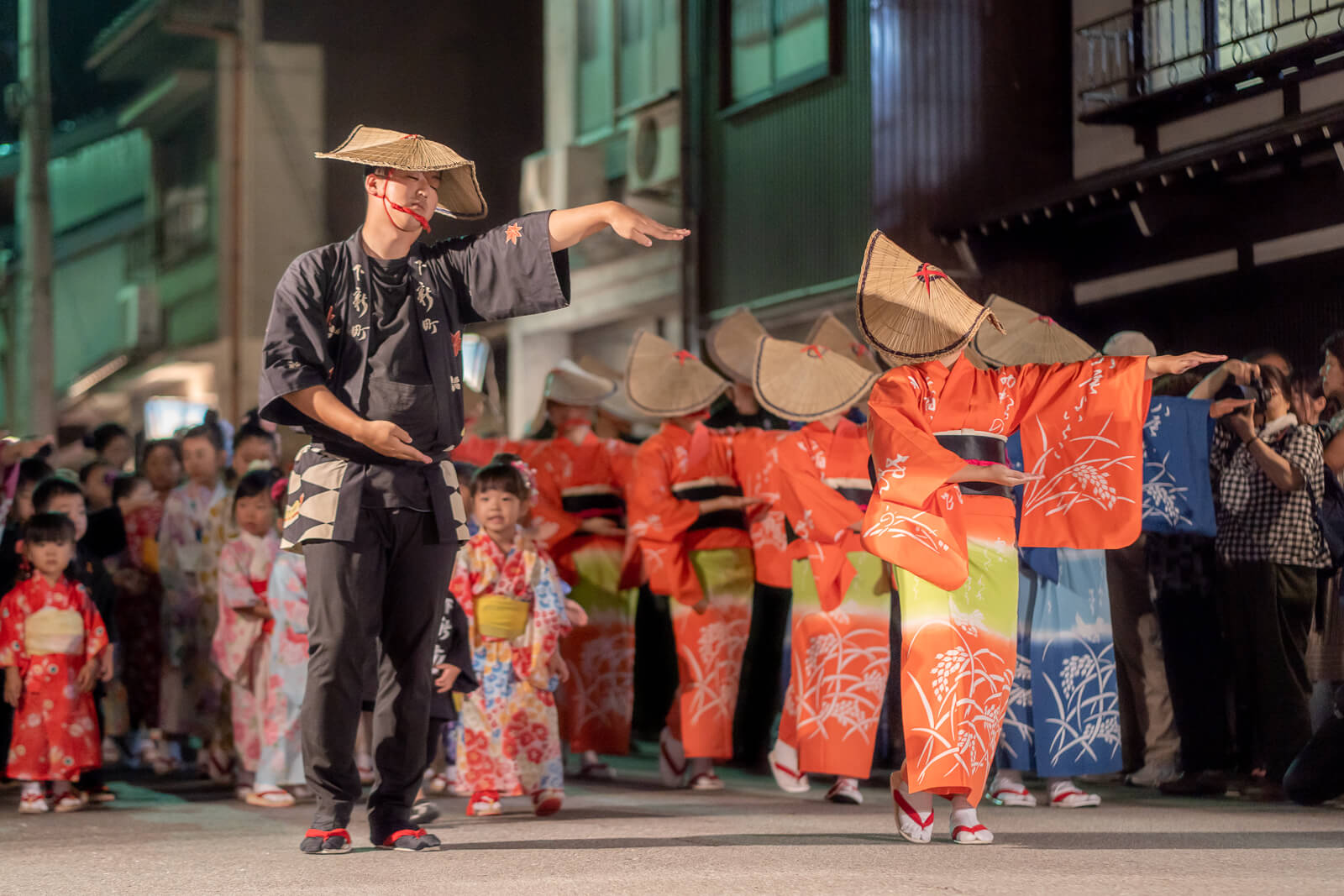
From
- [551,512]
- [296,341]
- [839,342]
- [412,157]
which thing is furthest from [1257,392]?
[296,341]

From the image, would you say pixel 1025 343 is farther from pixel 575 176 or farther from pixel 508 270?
Result: pixel 575 176

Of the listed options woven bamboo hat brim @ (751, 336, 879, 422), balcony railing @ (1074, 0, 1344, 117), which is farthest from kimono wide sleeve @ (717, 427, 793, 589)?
balcony railing @ (1074, 0, 1344, 117)

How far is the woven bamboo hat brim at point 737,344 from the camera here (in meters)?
7.04

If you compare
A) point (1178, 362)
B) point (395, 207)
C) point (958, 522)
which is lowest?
point (958, 522)

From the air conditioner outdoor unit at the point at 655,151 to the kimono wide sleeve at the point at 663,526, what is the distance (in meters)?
4.29

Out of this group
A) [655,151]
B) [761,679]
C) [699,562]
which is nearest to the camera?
[699,562]

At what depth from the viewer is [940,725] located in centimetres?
464

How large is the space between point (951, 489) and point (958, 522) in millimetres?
106

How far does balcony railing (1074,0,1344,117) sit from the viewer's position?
738 centimetres

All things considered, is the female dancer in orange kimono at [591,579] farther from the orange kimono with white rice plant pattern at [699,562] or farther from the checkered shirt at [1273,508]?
the checkered shirt at [1273,508]

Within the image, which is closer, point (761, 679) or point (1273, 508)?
point (1273, 508)

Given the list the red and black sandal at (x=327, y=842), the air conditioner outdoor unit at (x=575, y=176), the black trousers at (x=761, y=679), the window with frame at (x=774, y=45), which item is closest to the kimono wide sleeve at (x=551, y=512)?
the black trousers at (x=761, y=679)

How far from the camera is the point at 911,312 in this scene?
15.9 ft

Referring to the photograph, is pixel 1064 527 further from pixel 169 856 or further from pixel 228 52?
pixel 228 52
